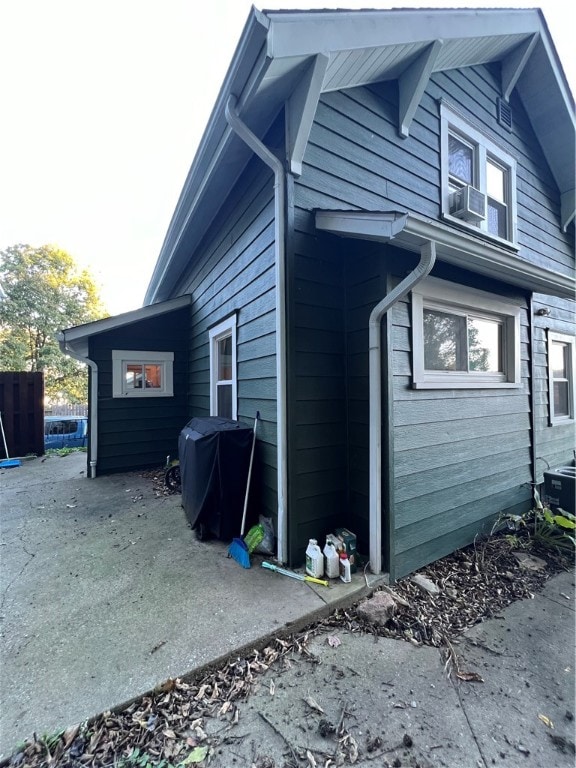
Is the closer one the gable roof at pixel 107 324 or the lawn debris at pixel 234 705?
the lawn debris at pixel 234 705

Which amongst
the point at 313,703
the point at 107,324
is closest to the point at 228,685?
the point at 313,703

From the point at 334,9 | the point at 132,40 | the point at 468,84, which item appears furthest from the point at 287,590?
the point at 132,40

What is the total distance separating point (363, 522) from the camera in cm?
260

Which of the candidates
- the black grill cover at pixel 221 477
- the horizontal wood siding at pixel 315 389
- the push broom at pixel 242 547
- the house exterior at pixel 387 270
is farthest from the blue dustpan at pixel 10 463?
the horizontal wood siding at pixel 315 389

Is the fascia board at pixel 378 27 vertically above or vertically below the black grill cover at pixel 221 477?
above

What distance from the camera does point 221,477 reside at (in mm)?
2838

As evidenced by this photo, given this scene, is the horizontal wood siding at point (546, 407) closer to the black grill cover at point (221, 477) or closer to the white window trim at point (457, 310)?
the white window trim at point (457, 310)

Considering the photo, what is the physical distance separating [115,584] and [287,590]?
1228mm

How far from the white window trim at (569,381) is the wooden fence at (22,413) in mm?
9146

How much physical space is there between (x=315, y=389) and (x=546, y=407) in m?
3.53

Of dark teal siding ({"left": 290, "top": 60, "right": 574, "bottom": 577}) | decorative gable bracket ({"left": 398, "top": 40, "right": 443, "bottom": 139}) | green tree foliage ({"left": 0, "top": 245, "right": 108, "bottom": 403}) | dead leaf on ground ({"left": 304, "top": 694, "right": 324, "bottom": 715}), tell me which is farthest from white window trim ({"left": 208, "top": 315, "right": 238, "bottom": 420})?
green tree foliage ({"left": 0, "top": 245, "right": 108, "bottom": 403})

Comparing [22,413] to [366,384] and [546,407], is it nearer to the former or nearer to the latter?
[366,384]

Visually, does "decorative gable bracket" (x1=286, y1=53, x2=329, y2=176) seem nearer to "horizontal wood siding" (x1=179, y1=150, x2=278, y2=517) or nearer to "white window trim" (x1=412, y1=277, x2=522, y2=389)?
"horizontal wood siding" (x1=179, y1=150, x2=278, y2=517)

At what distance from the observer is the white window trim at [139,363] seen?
18.2 feet
